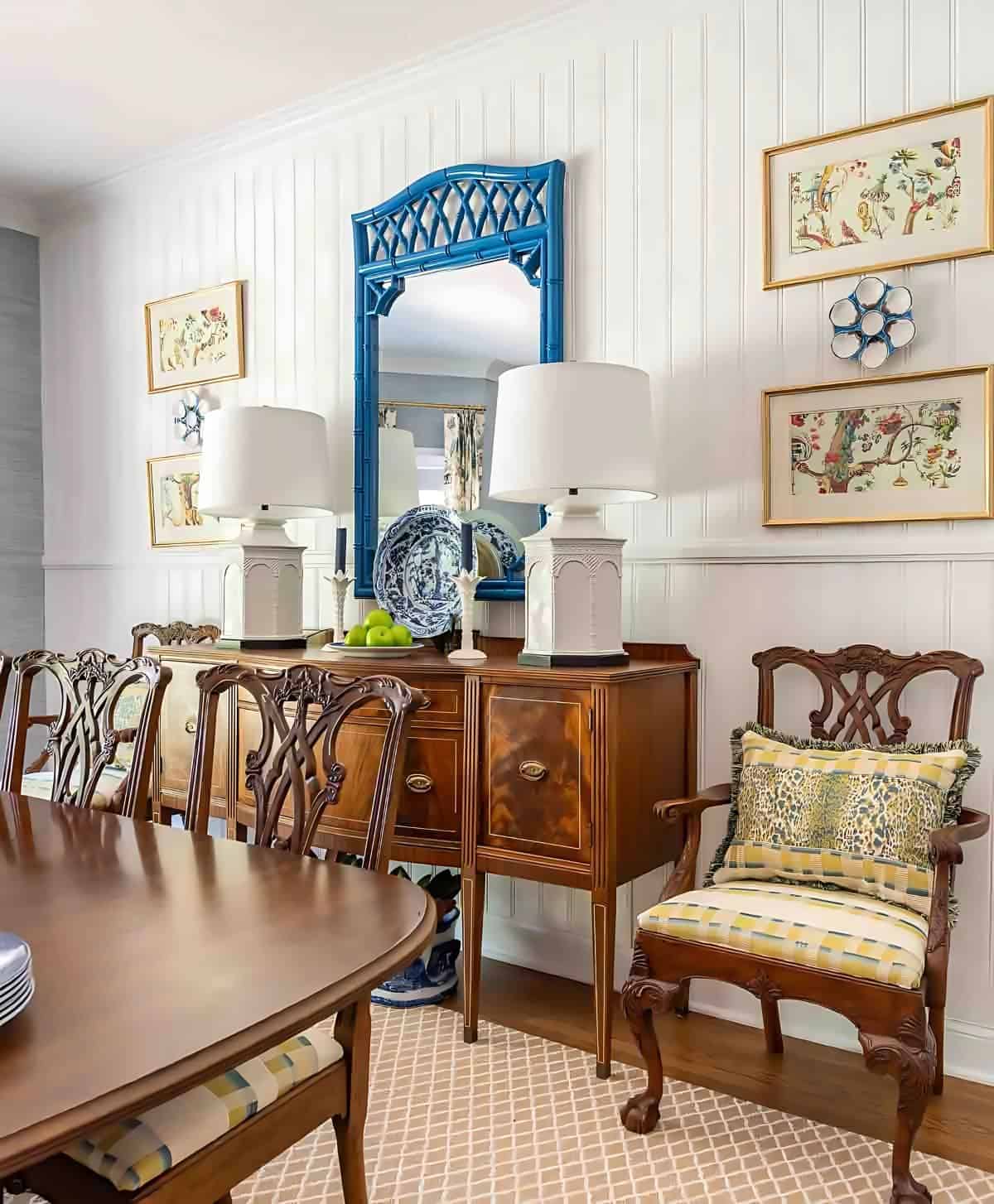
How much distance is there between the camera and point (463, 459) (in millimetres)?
3213

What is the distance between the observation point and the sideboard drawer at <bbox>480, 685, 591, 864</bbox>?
8.02ft

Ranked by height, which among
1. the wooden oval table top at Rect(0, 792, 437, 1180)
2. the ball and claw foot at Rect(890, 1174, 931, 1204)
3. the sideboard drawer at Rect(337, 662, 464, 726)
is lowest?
the ball and claw foot at Rect(890, 1174, 931, 1204)

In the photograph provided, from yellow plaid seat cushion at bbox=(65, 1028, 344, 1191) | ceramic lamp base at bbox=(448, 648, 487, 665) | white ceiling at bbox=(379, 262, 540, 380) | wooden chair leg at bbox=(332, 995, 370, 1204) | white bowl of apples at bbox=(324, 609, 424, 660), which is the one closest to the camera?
yellow plaid seat cushion at bbox=(65, 1028, 344, 1191)

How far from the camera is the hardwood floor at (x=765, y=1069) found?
2.16 meters

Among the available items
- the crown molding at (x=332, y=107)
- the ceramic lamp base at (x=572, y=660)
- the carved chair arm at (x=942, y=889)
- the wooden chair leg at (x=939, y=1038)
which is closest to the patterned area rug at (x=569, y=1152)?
the wooden chair leg at (x=939, y=1038)

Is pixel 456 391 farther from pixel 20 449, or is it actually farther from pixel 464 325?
pixel 20 449

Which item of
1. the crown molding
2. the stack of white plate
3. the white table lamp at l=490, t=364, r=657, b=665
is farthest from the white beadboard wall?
the stack of white plate

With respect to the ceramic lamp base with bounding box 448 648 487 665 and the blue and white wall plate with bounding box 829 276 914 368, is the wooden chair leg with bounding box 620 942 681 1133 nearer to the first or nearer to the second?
the ceramic lamp base with bounding box 448 648 487 665

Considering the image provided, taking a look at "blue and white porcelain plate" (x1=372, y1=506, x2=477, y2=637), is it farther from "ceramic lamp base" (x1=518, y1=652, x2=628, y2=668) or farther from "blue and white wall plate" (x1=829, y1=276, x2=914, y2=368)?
"blue and white wall plate" (x1=829, y1=276, x2=914, y2=368)

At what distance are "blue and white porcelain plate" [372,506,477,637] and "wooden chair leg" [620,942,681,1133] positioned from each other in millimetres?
1298

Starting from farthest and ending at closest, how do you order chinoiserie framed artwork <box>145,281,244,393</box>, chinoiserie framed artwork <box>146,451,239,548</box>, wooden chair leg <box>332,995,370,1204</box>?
chinoiserie framed artwork <box>146,451,239,548</box>
chinoiserie framed artwork <box>145,281,244,393</box>
wooden chair leg <box>332,995,370,1204</box>

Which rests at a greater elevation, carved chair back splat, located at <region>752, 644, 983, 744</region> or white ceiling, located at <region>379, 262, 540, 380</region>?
white ceiling, located at <region>379, 262, 540, 380</region>

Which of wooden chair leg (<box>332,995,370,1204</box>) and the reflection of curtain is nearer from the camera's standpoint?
wooden chair leg (<box>332,995,370,1204</box>)

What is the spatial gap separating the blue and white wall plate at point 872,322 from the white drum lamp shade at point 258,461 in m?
1.71
